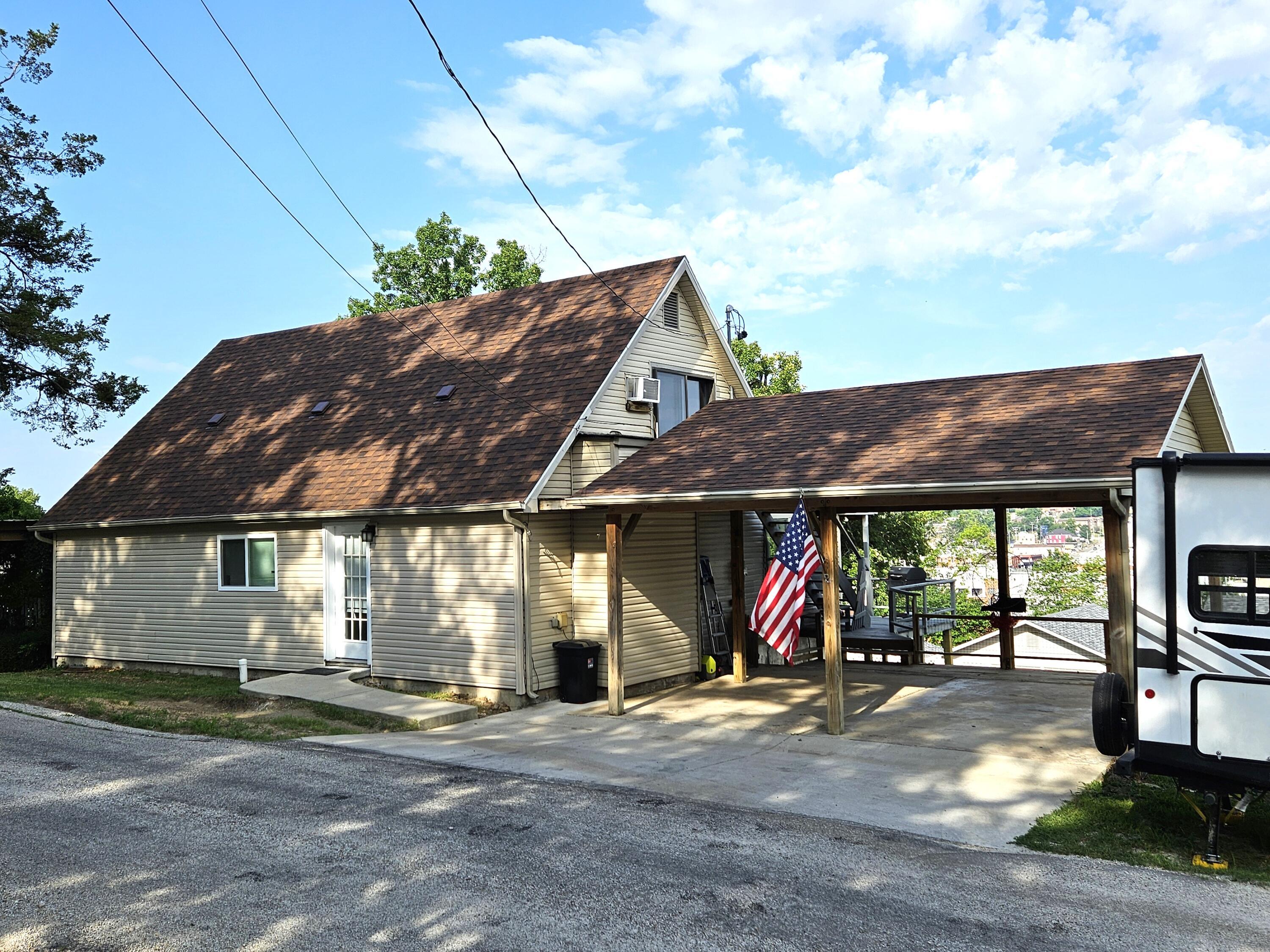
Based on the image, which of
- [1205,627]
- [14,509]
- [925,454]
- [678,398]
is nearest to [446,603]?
[678,398]

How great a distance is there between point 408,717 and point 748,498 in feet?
17.6

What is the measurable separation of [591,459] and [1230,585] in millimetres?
9733

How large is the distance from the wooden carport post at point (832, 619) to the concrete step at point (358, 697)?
498 cm

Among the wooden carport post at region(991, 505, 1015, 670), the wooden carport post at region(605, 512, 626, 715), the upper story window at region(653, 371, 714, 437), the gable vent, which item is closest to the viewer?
the wooden carport post at region(605, 512, 626, 715)

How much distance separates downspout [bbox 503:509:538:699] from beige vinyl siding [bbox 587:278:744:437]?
7.21 feet

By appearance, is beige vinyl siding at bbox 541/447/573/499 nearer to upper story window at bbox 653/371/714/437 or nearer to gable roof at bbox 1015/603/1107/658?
upper story window at bbox 653/371/714/437

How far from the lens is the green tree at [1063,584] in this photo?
51.9m

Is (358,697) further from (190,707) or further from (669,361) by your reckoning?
(669,361)

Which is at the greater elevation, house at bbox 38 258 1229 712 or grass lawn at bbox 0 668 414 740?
house at bbox 38 258 1229 712

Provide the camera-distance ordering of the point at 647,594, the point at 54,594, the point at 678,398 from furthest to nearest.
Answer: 1. the point at 54,594
2. the point at 678,398
3. the point at 647,594

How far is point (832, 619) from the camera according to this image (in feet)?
39.2

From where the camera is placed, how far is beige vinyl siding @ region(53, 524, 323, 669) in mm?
16812

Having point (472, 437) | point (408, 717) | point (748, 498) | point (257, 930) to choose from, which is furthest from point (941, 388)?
point (257, 930)

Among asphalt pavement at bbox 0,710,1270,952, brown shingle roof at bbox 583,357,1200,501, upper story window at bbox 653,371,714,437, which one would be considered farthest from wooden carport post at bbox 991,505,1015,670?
asphalt pavement at bbox 0,710,1270,952
